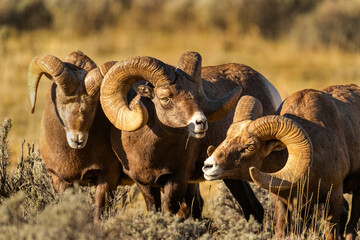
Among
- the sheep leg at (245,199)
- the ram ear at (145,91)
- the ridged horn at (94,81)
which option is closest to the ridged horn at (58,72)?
the ridged horn at (94,81)

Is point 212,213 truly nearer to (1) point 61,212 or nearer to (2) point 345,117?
(2) point 345,117

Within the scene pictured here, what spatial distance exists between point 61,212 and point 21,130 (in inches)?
591

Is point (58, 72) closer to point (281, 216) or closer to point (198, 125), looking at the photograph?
point (198, 125)

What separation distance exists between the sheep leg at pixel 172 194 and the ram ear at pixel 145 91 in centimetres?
117

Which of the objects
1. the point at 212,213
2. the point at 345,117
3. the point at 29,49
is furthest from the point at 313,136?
the point at 29,49

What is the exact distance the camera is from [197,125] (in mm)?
8109

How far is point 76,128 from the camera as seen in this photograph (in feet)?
29.1

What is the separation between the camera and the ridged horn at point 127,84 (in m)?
8.45

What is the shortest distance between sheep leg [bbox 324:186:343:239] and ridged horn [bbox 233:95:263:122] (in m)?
1.23

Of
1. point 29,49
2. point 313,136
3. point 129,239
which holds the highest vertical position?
point 29,49

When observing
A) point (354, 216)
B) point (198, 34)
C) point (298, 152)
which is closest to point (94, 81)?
point (298, 152)

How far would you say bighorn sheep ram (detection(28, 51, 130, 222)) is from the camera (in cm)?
888

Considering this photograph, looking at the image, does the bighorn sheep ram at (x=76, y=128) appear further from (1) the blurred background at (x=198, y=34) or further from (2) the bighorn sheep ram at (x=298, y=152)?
(1) the blurred background at (x=198, y=34)

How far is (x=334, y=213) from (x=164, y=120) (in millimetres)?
2233
